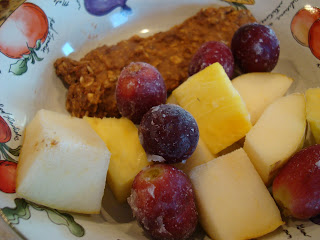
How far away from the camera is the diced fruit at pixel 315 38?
59.3 inches

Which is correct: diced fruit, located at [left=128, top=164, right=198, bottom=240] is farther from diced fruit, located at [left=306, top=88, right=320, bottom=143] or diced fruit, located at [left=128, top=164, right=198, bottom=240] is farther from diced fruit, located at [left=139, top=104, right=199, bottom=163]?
diced fruit, located at [left=306, top=88, right=320, bottom=143]

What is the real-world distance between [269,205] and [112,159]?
579mm

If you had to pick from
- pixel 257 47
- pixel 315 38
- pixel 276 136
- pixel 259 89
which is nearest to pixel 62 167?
pixel 276 136

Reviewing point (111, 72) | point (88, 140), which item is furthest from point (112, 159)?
point (111, 72)

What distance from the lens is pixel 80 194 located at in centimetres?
101

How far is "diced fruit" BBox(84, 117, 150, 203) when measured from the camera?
112 centimetres

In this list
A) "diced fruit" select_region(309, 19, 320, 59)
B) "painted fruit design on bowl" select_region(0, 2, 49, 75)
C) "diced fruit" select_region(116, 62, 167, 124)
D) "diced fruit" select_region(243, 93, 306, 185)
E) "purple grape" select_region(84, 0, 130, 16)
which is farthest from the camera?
"purple grape" select_region(84, 0, 130, 16)

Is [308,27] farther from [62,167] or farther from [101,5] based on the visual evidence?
[62,167]

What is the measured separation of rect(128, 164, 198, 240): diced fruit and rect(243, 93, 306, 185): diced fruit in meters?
0.29

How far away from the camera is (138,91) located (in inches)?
45.7

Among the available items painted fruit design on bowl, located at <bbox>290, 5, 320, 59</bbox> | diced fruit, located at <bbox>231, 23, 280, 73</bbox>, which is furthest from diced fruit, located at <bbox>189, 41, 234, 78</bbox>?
painted fruit design on bowl, located at <bbox>290, 5, 320, 59</bbox>

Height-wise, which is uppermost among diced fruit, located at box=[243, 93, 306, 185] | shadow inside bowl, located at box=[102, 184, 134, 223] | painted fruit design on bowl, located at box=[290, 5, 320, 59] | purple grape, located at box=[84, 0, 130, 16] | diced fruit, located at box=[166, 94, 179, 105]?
purple grape, located at box=[84, 0, 130, 16]

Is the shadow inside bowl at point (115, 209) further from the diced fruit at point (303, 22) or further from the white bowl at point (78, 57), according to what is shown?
the diced fruit at point (303, 22)

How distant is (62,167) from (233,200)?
22.7 inches
